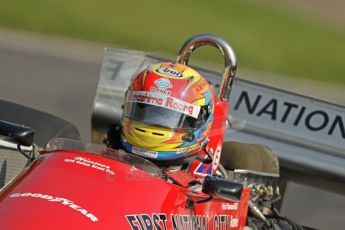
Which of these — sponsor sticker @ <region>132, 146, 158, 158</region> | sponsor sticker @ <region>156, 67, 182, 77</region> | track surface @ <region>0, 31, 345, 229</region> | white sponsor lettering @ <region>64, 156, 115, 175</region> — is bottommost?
track surface @ <region>0, 31, 345, 229</region>

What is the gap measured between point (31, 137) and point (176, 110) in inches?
36.9

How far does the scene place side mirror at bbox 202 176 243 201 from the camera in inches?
179

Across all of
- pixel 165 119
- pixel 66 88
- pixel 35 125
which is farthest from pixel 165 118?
pixel 66 88

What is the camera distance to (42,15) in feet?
73.5

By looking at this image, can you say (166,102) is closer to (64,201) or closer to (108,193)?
(108,193)

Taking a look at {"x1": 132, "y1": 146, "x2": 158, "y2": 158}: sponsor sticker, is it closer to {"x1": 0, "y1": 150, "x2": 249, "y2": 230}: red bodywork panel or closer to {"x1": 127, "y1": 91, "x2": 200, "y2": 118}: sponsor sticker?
{"x1": 127, "y1": 91, "x2": 200, "y2": 118}: sponsor sticker

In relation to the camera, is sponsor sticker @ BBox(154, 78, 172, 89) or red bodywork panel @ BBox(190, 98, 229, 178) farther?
red bodywork panel @ BBox(190, 98, 229, 178)

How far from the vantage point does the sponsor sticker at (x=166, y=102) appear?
538 centimetres

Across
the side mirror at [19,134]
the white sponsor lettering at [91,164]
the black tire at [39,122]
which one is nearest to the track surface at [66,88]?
the black tire at [39,122]

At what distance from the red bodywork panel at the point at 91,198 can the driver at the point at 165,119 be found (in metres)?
0.57

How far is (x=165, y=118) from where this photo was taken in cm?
534

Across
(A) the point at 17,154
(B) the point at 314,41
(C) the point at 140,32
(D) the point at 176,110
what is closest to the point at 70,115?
(A) the point at 17,154

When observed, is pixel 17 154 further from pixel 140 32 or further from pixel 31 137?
pixel 140 32

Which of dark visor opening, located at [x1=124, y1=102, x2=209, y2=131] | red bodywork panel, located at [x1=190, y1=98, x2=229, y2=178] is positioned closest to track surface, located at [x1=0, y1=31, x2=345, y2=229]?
red bodywork panel, located at [x1=190, y1=98, x2=229, y2=178]
